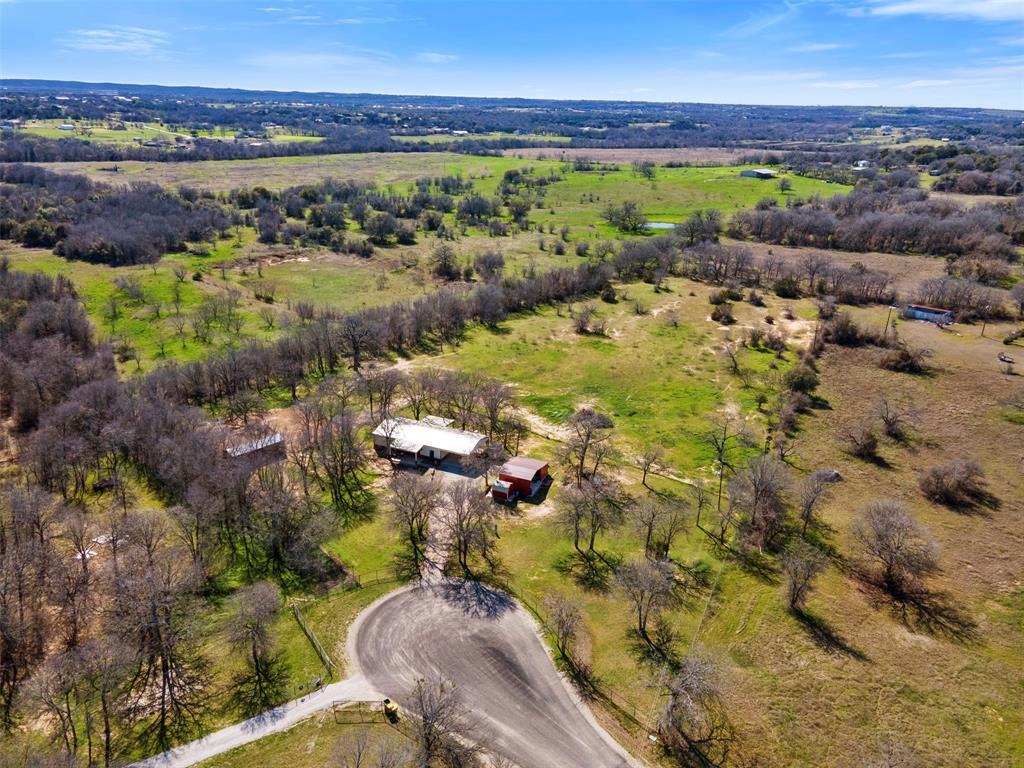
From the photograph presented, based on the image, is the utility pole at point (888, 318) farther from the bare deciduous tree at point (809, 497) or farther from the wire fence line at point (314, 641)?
the wire fence line at point (314, 641)

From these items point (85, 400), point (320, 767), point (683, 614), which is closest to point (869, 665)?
point (683, 614)

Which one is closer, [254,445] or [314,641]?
[314,641]

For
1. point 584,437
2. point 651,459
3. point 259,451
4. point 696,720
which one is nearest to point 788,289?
point 651,459

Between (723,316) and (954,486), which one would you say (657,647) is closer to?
(954,486)

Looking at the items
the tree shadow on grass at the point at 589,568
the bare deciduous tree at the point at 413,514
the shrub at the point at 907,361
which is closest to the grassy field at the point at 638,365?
the shrub at the point at 907,361

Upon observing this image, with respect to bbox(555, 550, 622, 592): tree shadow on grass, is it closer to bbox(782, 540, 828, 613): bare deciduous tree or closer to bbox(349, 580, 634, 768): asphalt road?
bbox(349, 580, 634, 768): asphalt road

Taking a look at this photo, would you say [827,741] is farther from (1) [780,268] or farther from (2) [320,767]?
(1) [780,268]
